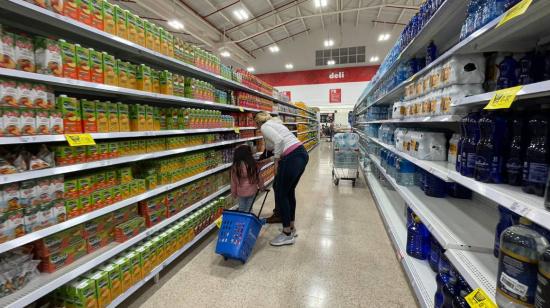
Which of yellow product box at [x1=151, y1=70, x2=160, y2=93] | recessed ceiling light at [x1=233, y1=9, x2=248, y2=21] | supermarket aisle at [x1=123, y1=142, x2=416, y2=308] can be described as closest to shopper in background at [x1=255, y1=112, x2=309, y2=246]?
supermarket aisle at [x1=123, y1=142, x2=416, y2=308]

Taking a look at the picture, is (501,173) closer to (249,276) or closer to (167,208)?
(249,276)

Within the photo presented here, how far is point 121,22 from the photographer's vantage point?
6.41 feet

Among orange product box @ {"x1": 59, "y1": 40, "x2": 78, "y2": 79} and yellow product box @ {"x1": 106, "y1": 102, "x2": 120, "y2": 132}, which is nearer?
orange product box @ {"x1": 59, "y1": 40, "x2": 78, "y2": 79}

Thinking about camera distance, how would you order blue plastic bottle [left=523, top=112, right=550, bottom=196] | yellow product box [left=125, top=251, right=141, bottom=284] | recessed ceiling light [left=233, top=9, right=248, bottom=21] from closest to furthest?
blue plastic bottle [left=523, top=112, right=550, bottom=196], yellow product box [left=125, top=251, right=141, bottom=284], recessed ceiling light [left=233, top=9, right=248, bottom=21]

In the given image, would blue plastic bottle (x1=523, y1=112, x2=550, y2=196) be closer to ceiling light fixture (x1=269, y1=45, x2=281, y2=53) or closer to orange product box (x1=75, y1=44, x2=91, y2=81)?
orange product box (x1=75, y1=44, x2=91, y2=81)

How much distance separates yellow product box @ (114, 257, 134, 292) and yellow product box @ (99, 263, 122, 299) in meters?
0.03

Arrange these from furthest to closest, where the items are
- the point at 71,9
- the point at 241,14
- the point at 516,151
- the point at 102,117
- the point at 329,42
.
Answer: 1. the point at 329,42
2. the point at 241,14
3. the point at 102,117
4. the point at 71,9
5. the point at 516,151

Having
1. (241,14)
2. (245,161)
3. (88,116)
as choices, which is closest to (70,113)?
(88,116)

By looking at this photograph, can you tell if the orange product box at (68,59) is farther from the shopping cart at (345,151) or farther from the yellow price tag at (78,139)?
the shopping cart at (345,151)

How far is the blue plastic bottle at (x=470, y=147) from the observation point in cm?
131

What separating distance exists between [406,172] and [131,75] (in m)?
3.00

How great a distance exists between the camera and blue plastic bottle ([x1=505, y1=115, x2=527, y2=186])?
1.12 m

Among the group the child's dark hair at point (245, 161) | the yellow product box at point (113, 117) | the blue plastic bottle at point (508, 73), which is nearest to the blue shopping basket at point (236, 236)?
the child's dark hair at point (245, 161)

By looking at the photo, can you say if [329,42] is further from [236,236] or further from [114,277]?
[114,277]
